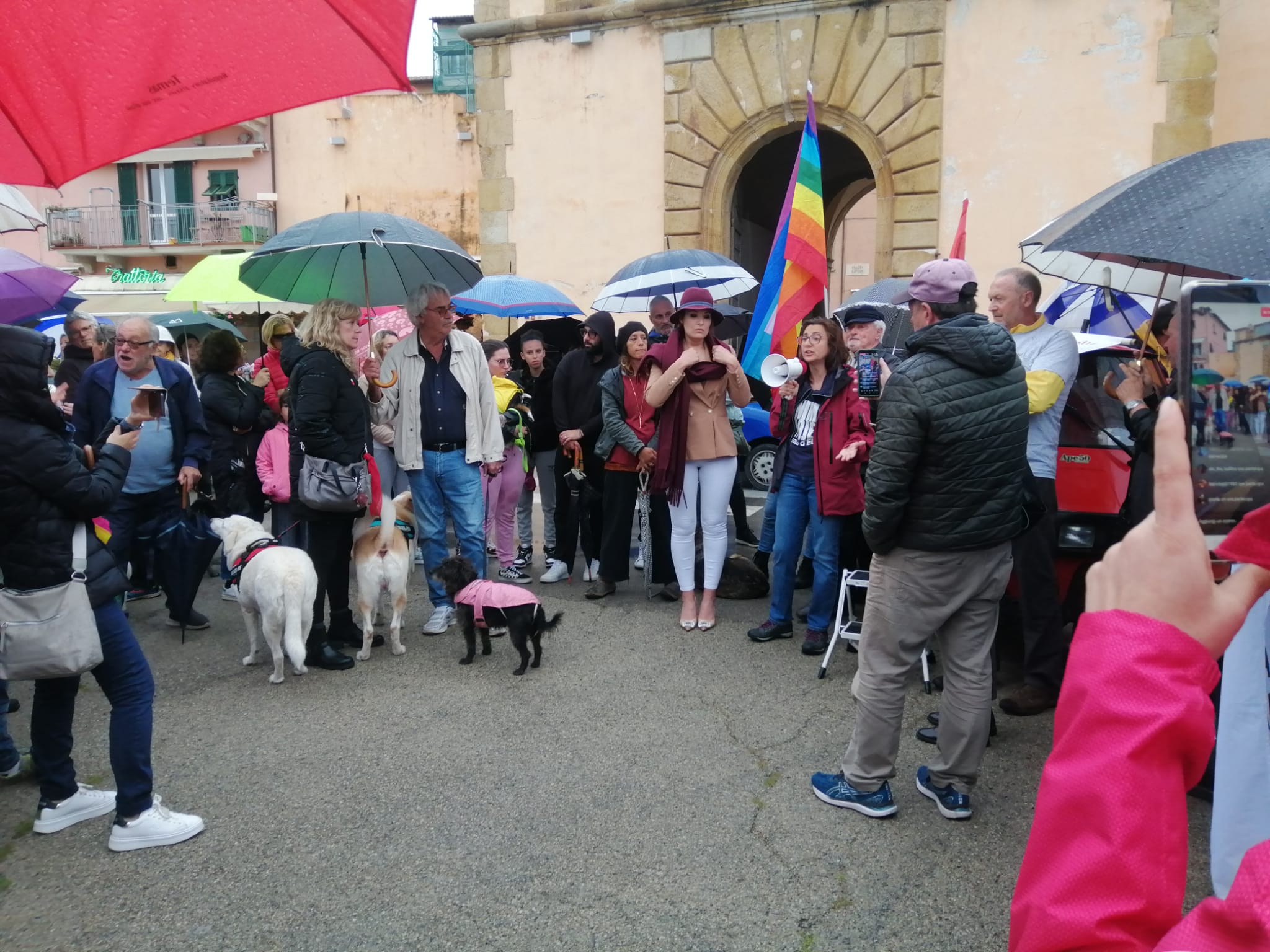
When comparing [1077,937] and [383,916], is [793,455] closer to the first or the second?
[383,916]

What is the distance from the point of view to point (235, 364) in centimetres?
689

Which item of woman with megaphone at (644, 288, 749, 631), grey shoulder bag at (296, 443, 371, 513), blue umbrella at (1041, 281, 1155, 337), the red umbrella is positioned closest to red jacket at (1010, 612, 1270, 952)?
the red umbrella

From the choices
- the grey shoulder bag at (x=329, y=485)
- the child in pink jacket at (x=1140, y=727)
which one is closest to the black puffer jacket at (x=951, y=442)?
the child in pink jacket at (x=1140, y=727)

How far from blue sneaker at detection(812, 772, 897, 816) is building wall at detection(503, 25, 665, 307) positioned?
38.8 feet

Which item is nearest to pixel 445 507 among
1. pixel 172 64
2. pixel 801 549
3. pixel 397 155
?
pixel 801 549

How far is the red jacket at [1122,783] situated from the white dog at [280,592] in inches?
192

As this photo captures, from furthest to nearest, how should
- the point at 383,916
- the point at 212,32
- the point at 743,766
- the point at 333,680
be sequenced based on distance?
the point at 333,680
the point at 743,766
the point at 383,916
the point at 212,32

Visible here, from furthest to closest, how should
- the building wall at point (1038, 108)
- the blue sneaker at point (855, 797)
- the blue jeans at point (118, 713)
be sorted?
the building wall at point (1038, 108)
the blue sneaker at point (855, 797)
the blue jeans at point (118, 713)

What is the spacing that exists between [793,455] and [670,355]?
1.10 m

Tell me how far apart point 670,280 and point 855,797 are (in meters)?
5.27

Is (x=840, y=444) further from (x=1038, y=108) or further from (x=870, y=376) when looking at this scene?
(x=1038, y=108)

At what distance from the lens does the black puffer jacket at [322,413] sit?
5488 millimetres

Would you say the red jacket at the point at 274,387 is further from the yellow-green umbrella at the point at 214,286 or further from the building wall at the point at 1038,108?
the building wall at the point at 1038,108

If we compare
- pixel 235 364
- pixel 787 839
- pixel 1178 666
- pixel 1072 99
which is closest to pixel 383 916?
pixel 787 839
